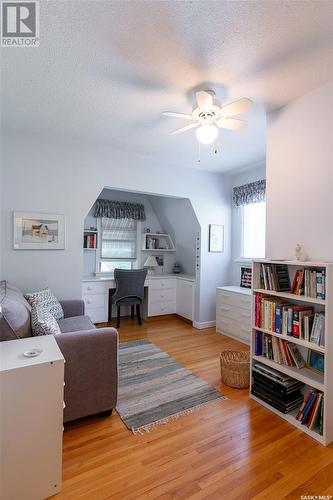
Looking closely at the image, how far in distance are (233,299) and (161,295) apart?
1.27m

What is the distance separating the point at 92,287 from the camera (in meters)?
3.56

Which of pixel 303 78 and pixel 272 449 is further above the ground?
pixel 303 78

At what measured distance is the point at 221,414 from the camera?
1.87 metres

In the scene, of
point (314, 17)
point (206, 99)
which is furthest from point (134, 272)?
point (314, 17)

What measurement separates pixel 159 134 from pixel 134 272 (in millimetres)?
1862

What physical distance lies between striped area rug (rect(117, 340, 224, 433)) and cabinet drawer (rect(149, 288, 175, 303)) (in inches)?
51.8

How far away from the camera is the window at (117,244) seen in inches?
169

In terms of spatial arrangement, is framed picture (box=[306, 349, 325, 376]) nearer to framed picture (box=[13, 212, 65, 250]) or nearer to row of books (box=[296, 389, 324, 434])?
row of books (box=[296, 389, 324, 434])

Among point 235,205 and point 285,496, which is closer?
point 285,496

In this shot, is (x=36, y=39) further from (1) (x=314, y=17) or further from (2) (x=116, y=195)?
(2) (x=116, y=195)

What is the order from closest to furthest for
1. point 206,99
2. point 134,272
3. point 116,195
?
1. point 206,99
2. point 134,272
3. point 116,195

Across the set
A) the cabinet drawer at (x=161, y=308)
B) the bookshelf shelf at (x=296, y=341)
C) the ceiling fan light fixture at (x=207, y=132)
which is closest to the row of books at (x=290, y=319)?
the bookshelf shelf at (x=296, y=341)

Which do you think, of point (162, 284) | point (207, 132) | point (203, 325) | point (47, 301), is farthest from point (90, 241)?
point (207, 132)

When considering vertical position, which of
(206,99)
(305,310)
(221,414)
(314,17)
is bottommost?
(221,414)
